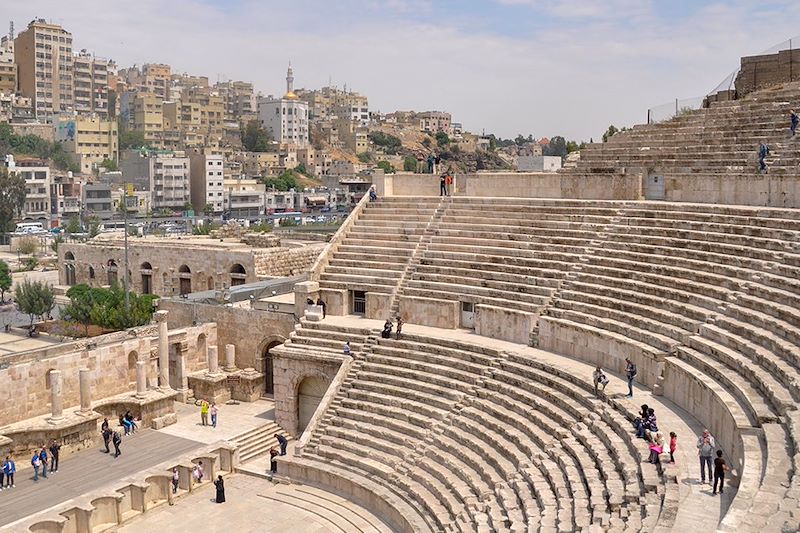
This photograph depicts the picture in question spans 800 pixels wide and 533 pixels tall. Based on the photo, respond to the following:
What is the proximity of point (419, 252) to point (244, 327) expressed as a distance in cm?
740

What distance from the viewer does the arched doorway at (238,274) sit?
42.3m

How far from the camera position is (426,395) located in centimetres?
2111

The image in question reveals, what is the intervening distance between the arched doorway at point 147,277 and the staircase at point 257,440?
946 inches

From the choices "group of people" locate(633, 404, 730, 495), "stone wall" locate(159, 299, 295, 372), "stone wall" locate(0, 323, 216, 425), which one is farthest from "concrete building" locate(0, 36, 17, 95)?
"group of people" locate(633, 404, 730, 495)

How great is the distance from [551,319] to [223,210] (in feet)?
256

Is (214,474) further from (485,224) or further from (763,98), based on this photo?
(763,98)

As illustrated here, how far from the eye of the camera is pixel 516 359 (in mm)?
20797

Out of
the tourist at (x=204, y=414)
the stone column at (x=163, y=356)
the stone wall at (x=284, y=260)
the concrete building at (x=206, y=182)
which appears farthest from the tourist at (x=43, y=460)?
the concrete building at (x=206, y=182)

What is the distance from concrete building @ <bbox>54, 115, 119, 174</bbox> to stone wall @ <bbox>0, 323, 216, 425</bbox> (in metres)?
86.3

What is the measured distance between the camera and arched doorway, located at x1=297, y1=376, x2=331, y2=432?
24.5 m

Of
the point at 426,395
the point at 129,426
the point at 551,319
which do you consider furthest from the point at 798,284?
the point at 129,426

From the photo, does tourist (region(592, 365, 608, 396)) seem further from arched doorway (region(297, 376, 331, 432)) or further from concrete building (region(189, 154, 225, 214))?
concrete building (region(189, 154, 225, 214))

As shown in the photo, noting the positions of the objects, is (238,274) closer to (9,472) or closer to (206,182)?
(9,472)

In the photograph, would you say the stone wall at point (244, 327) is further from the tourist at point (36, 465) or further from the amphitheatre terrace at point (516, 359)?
the tourist at point (36, 465)
